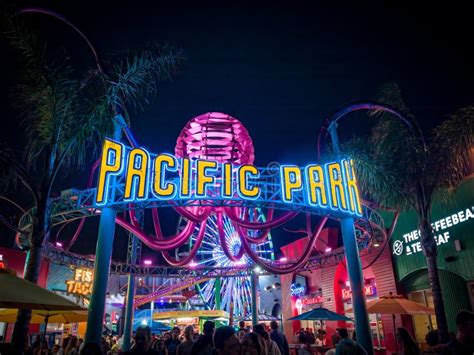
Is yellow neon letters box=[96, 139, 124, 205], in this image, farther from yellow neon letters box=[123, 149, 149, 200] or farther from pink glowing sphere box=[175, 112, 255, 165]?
pink glowing sphere box=[175, 112, 255, 165]

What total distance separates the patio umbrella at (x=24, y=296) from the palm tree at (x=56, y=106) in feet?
7.35

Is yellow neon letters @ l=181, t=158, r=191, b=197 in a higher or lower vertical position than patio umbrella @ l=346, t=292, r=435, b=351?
higher

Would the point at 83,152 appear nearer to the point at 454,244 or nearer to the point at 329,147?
the point at 329,147

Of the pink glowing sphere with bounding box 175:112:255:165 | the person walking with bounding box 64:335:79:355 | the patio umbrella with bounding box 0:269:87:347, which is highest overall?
the pink glowing sphere with bounding box 175:112:255:165

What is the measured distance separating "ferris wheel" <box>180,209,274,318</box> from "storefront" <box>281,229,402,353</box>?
358 cm

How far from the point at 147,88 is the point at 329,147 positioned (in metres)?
8.49

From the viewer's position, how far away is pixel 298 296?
97.6 ft

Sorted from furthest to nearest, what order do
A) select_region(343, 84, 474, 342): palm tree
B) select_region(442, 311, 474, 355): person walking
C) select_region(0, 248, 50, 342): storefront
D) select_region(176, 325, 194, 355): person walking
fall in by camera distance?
select_region(0, 248, 50, 342): storefront, select_region(343, 84, 474, 342): palm tree, select_region(176, 325, 194, 355): person walking, select_region(442, 311, 474, 355): person walking

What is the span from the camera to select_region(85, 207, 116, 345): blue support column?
428 inches

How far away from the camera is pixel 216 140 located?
16.1 meters

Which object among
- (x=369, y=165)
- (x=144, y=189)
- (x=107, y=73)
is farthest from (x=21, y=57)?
(x=369, y=165)

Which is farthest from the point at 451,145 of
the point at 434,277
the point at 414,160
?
the point at 434,277

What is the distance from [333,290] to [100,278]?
57.8 ft

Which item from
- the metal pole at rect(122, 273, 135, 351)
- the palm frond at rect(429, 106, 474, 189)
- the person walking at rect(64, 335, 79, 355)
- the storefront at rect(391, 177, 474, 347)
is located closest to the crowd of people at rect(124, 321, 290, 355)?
the person walking at rect(64, 335, 79, 355)
